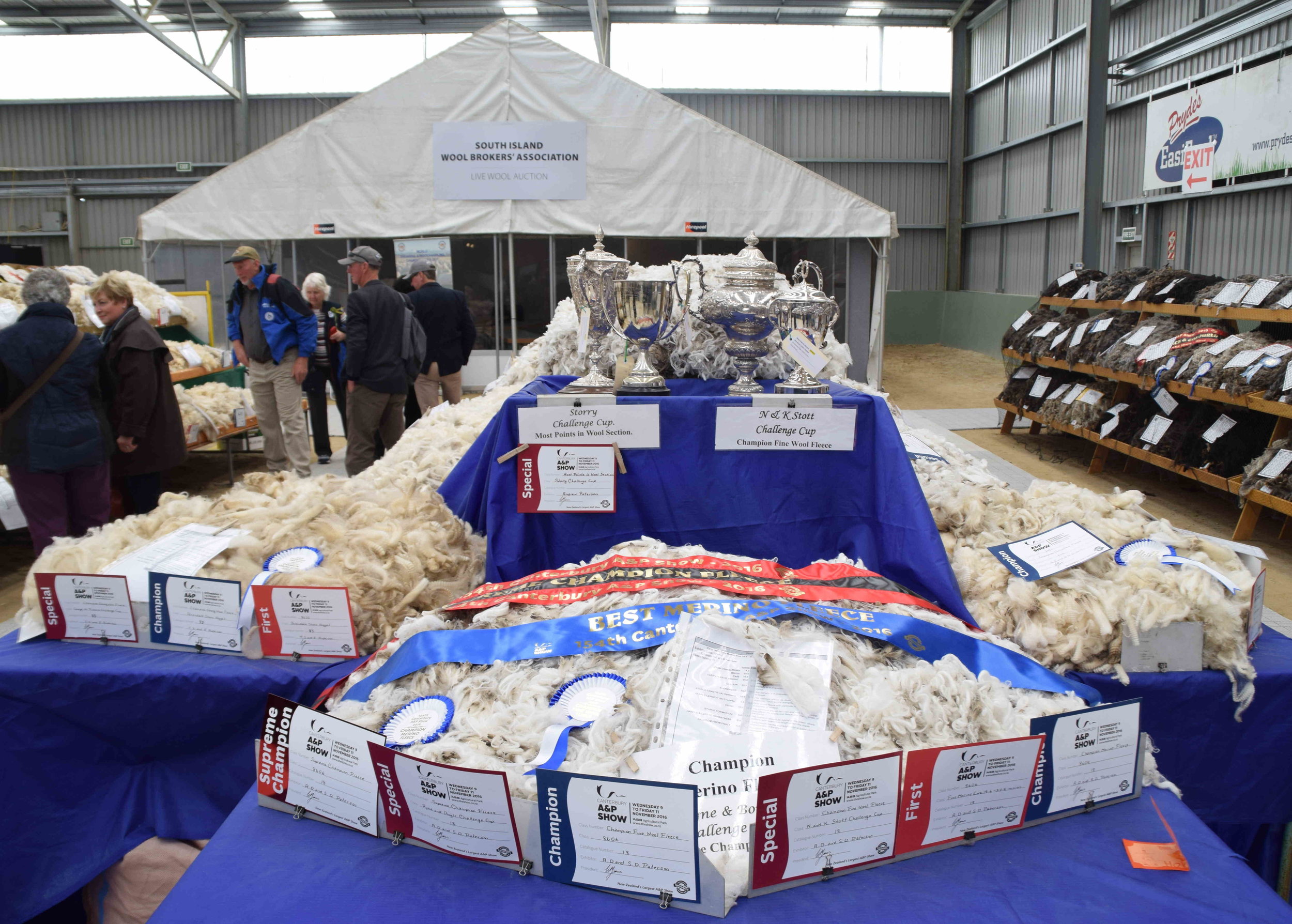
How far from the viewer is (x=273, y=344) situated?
17.8ft

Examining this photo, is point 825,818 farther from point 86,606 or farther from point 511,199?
point 511,199

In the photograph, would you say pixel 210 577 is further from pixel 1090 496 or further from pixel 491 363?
pixel 491 363

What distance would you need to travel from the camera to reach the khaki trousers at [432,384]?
648 centimetres

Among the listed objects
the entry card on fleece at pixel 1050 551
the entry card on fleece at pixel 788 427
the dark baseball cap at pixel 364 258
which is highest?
the dark baseball cap at pixel 364 258

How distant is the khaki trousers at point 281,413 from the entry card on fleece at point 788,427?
4260 mm

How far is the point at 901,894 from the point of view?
101 centimetres

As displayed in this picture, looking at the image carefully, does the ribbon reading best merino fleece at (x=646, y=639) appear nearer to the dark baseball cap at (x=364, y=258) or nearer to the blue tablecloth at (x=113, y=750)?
the blue tablecloth at (x=113, y=750)

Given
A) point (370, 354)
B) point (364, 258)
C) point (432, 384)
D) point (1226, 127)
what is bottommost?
point (432, 384)

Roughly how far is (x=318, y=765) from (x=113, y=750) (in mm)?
808

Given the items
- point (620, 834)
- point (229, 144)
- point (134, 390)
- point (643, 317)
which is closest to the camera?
point (620, 834)

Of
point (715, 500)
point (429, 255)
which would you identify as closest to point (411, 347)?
point (715, 500)

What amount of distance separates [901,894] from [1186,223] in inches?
422

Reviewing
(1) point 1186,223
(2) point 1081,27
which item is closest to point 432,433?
(1) point 1186,223

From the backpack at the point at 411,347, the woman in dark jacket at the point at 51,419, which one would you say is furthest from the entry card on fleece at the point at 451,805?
the backpack at the point at 411,347
